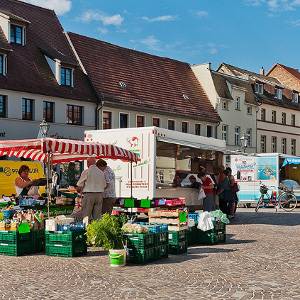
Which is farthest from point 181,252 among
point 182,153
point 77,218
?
point 182,153

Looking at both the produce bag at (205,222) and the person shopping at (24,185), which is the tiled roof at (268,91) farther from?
the produce bag at (205,222)

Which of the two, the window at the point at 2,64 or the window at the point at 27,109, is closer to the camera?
the window at the point at 2,64

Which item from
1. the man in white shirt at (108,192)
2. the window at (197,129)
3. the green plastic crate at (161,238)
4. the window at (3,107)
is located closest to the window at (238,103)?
the window at (197,129)

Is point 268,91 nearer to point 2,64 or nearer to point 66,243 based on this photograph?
point 2,64

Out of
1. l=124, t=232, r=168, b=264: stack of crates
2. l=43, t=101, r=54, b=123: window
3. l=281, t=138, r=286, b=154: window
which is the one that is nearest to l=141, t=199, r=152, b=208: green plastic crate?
l=124, t=232, r=168, b=264: stack of crates

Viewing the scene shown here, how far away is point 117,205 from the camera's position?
55.6 ft

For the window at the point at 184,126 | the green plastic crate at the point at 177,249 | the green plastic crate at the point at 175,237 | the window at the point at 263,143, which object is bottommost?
the green plastic crate at the point at 177,249

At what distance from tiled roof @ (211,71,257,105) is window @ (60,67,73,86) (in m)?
16.5

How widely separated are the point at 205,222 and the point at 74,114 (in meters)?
25.3

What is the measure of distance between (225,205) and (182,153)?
346 centimetres

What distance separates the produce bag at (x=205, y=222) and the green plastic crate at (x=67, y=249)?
3.06 metres

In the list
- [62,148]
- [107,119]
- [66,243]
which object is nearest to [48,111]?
[107,119]

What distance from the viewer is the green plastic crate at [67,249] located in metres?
11.3

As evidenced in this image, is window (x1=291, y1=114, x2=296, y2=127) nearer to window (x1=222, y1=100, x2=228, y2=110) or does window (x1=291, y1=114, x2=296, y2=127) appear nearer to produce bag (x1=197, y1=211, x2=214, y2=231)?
window (x1=222, y1=100, x2=228, y2=110)
